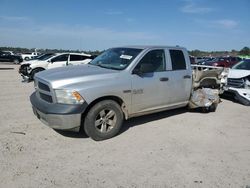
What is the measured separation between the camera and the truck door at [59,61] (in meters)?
14.4

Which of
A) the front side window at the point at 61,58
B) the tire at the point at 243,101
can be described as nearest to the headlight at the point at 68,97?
the tire at the point at 243,101

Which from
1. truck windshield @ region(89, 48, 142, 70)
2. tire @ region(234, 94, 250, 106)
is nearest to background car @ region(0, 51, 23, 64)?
truck windshield @ region(89, 48, 142, 70)

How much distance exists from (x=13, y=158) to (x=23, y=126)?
5.25ft

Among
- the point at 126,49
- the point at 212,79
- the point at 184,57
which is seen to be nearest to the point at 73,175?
the point at 126,49

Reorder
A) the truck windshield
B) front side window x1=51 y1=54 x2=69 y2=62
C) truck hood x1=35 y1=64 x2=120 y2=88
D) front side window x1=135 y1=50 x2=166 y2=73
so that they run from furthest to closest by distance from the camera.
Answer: front side window x1=51 y1=54 x2=69 y2=62 → the truck windshield → front side window x1=135 y1=50 x2=166 y2=73 → truck hood x1=35 y1=64 x2=120 y2=88

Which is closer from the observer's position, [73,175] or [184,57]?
[73,175]

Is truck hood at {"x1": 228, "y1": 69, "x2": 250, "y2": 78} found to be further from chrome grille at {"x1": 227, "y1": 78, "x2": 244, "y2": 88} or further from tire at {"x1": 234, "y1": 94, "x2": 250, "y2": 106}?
tire at {"x1": 234, "y1": 94, "x2": 250, "y2": 106}

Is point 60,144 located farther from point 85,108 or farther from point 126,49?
point 126,49

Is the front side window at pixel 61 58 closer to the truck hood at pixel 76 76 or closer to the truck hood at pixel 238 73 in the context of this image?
the truck hood at pixel 238 73

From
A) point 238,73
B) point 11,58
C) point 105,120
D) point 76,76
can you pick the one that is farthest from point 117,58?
point 11,58

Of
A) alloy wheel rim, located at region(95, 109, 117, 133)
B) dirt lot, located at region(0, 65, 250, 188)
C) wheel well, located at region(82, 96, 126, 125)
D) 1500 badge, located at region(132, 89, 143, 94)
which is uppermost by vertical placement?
1500 badge, located at region(132, 89, 143, 94)

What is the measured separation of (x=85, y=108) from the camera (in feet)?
14.6

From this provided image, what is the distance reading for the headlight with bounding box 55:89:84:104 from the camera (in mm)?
4343

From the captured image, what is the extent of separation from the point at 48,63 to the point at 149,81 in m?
10.3
